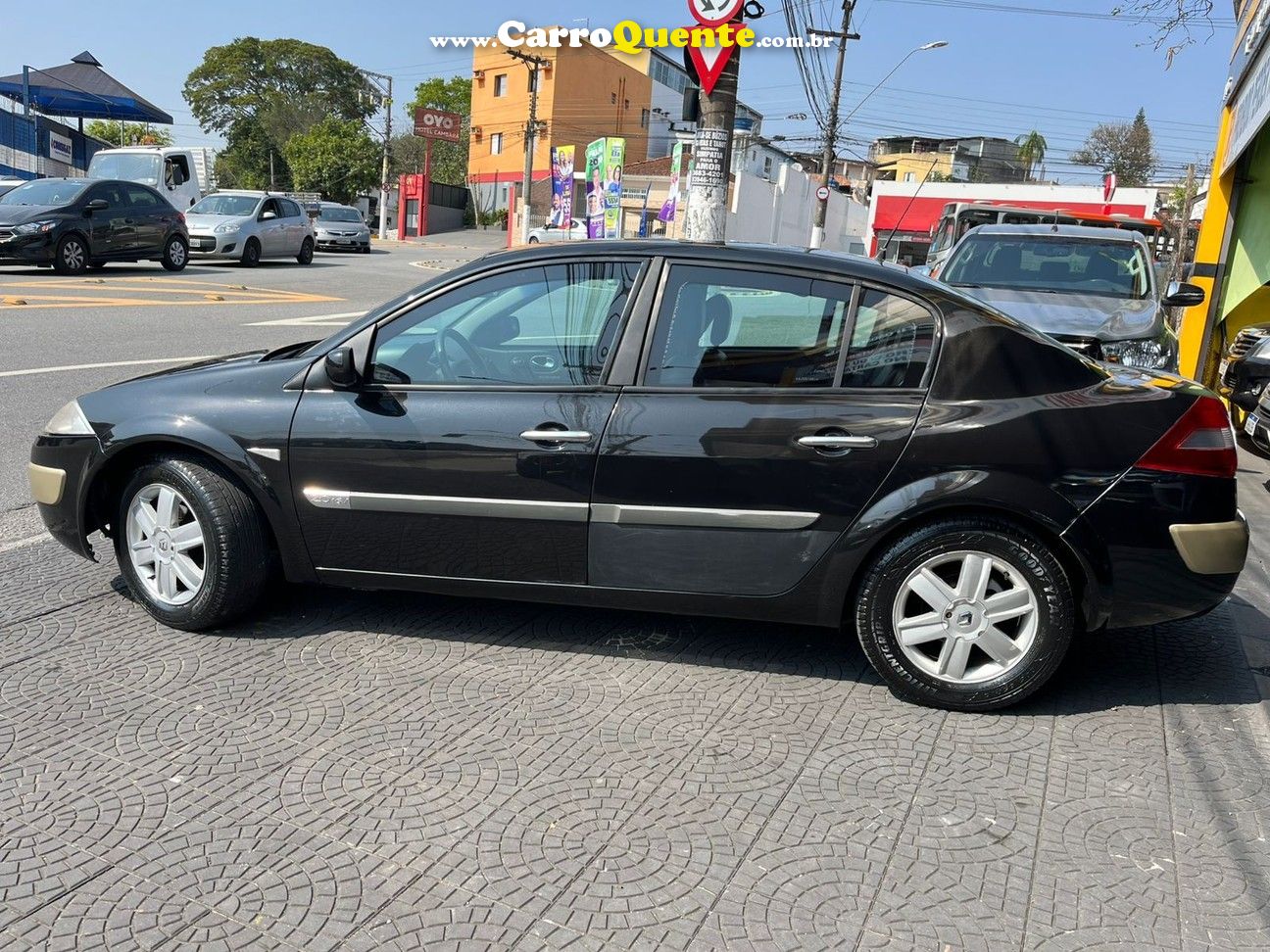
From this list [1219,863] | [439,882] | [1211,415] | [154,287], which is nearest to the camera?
[439,882]

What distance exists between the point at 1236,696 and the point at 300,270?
22.1 metres

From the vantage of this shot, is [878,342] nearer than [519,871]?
No

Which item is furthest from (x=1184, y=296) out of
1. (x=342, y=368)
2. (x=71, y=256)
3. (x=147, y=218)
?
(x=147, y=218)

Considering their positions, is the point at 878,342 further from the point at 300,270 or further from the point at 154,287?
the point at 300,270

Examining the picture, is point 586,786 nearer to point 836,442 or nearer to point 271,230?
point 836,442

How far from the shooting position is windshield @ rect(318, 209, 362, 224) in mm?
33062

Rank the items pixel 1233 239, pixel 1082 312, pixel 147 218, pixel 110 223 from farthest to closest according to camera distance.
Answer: pixel 147 218 < pixel 110 223 < pixel 1233 239 < pixel 1082 312

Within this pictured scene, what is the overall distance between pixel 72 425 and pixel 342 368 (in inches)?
46.0

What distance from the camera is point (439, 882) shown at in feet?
8.71

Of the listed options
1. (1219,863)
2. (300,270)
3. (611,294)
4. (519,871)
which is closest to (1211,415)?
(1219,863)

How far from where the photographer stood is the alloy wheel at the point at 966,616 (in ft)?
11.8

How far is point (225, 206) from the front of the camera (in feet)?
77.9

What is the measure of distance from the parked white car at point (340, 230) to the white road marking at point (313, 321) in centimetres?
1884

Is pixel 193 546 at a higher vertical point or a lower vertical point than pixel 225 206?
lower
